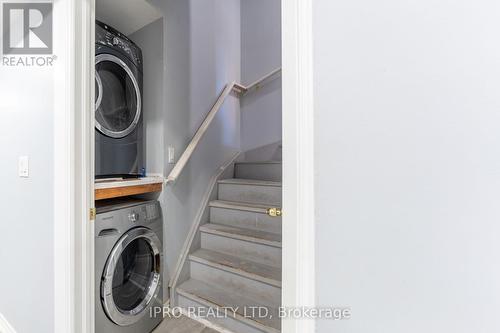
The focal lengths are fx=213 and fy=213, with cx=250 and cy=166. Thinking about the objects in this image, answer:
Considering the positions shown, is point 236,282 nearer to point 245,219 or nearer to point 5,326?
point 245,219

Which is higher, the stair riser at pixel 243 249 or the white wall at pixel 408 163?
the white wall at pixel 408 163

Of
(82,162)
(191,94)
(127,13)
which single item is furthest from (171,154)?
(127,13)

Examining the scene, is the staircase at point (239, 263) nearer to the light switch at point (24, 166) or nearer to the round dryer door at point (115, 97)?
the round dryer door at point (115, 97)

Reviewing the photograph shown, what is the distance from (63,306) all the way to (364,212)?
128 cm

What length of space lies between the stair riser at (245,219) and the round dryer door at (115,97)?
1049 millimetres

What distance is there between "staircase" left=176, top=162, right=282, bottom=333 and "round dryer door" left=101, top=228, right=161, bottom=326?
10.7 inches

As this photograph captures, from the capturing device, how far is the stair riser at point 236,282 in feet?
4.72

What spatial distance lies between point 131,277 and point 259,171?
59.9 inches

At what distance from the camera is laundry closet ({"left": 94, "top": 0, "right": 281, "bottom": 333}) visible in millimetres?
1281

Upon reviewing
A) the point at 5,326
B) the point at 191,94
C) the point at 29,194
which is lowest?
the point at 5,326

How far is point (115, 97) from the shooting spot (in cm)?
145

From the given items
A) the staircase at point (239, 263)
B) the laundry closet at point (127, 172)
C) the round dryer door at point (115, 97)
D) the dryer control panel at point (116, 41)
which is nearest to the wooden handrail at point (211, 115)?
the laundry closet at point (127, 172)

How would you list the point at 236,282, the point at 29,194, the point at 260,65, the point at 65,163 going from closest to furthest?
the point at 65,163 → the point at 29,194 → the point at 236,282 → the point at 260,65

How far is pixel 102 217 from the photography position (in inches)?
46.2
